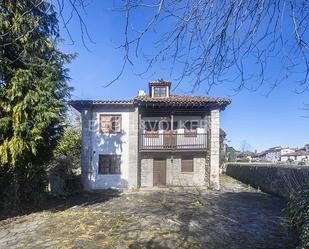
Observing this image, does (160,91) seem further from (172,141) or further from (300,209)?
(300,209)

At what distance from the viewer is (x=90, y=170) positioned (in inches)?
907

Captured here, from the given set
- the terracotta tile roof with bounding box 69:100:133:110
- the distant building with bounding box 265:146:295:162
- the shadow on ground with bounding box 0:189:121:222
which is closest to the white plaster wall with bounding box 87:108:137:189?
the terracotta tile roof with bounding box 69:100:133:110

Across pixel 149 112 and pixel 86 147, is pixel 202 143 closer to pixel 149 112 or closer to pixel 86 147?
pixel 149 112

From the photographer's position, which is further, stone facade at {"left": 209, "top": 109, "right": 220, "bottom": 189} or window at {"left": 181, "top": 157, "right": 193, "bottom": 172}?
window at {"left": 181, "top": 157, "right": 193, "bottom": 172}

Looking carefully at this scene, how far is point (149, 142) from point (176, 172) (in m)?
2.95

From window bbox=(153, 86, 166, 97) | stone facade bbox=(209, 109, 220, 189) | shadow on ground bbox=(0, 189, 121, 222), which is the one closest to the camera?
shadow on ground bbox=(0, 189, 121, 222)

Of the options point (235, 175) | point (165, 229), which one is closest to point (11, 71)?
A: point (165, 229)

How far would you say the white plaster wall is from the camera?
23.0 meters

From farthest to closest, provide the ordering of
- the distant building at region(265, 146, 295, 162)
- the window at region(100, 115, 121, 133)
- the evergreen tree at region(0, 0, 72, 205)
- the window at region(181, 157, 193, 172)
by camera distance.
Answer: the distant building at region(265, 146, 295, 162), the window at region(181, 157, 193, 172), the window at region(100, 115, 121, 133), the evergreen tree at region(0, 0, 72, 205)

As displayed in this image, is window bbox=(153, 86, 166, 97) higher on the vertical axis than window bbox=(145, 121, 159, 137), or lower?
higher

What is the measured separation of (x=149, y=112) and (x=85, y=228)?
44.0 feet

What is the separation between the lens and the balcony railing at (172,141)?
23219mm

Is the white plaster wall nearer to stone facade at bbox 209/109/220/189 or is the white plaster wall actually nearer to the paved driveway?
the paved driveway

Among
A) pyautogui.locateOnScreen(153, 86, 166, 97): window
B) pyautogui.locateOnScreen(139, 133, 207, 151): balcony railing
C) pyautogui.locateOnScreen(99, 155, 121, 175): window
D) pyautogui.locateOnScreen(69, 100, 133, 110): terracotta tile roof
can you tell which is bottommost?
pyautogui.locateOnScreen(99, 155, 121, 175): window
